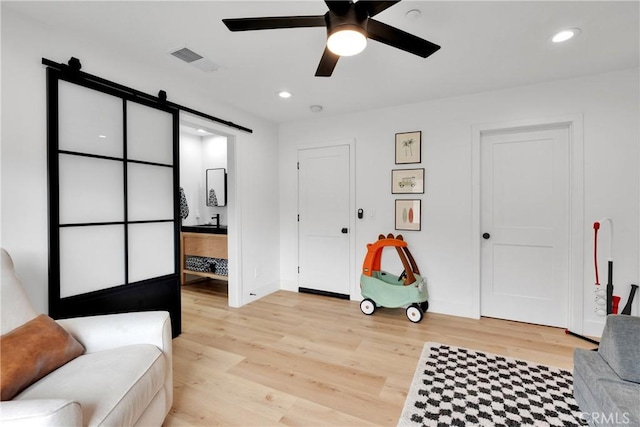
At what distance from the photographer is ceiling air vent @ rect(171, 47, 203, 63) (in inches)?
92.7

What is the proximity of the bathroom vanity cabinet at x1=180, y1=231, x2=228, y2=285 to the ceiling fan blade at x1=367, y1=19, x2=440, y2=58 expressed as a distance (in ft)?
10.8

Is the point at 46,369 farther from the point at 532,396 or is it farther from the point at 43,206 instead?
the point at 532,396

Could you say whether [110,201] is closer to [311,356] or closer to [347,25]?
[311,356]

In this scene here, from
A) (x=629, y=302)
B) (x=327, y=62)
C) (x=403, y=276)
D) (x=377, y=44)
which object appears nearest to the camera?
(x=327, y=62)

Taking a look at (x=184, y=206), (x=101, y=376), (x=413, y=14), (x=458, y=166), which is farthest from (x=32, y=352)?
(x=184, y=206)

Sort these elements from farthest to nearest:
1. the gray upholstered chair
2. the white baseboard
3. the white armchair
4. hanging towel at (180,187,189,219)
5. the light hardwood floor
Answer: hanging towel at (180,187,189,219)
the white baseboard
the light hardwood floor
the gray upholstered chair
the white armchair

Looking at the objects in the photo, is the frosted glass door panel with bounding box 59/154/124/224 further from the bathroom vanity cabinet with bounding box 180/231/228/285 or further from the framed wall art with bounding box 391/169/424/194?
the framed wall art with bounding box 391/169/424/194

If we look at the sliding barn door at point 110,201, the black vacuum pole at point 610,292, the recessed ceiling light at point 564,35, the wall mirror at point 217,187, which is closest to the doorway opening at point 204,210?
the wall mirror at point 217,187

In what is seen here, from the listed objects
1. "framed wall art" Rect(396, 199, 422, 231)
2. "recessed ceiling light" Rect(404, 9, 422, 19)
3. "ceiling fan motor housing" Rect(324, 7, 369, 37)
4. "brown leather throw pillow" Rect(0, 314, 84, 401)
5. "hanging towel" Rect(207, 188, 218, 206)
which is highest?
"recessed ceiling light" Rect(404, 9, 422, 19)

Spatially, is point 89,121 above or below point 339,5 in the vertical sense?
below

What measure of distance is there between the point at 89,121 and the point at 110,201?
60 cm

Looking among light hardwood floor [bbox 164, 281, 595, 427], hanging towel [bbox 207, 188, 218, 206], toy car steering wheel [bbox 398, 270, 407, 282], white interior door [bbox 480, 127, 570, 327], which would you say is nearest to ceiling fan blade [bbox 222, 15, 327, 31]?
light hardwood floor [bbox 164, 281, 595, 427]

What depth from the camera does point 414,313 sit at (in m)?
3.22

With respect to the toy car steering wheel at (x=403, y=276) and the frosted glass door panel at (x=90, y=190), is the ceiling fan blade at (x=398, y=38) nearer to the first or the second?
the frosted glass door panel at (x=90, y=190)
